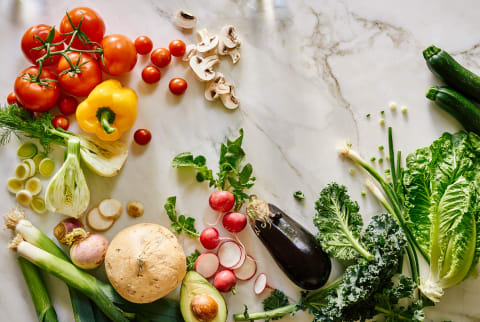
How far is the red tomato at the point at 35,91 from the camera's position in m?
1.88

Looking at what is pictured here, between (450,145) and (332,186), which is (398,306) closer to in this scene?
(332,186)

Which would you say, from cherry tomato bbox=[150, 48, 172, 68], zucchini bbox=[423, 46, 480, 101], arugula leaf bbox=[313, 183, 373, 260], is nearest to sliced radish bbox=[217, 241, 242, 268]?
arugula leaf bbox=[313, 183, 373, 260]

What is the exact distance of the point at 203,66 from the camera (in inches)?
79.4

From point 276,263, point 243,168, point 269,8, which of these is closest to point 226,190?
point 243,168

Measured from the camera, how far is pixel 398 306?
77.5 inches

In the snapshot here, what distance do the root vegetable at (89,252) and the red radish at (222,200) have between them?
533 millimetres

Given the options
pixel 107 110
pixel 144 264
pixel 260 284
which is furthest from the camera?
pixel 260 284

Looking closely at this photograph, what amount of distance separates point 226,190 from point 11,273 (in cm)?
110

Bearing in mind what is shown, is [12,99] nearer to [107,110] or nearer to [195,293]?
[107,110]

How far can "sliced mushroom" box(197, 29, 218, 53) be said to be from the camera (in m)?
2.02

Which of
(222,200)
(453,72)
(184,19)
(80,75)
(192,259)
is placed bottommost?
(192,259)

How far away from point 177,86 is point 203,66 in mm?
158

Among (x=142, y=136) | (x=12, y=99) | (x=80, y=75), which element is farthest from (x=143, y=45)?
(x=12, y=99)

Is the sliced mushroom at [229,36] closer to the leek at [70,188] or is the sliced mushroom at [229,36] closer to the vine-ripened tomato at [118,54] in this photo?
the vine-ripened tomato at [118,54]
